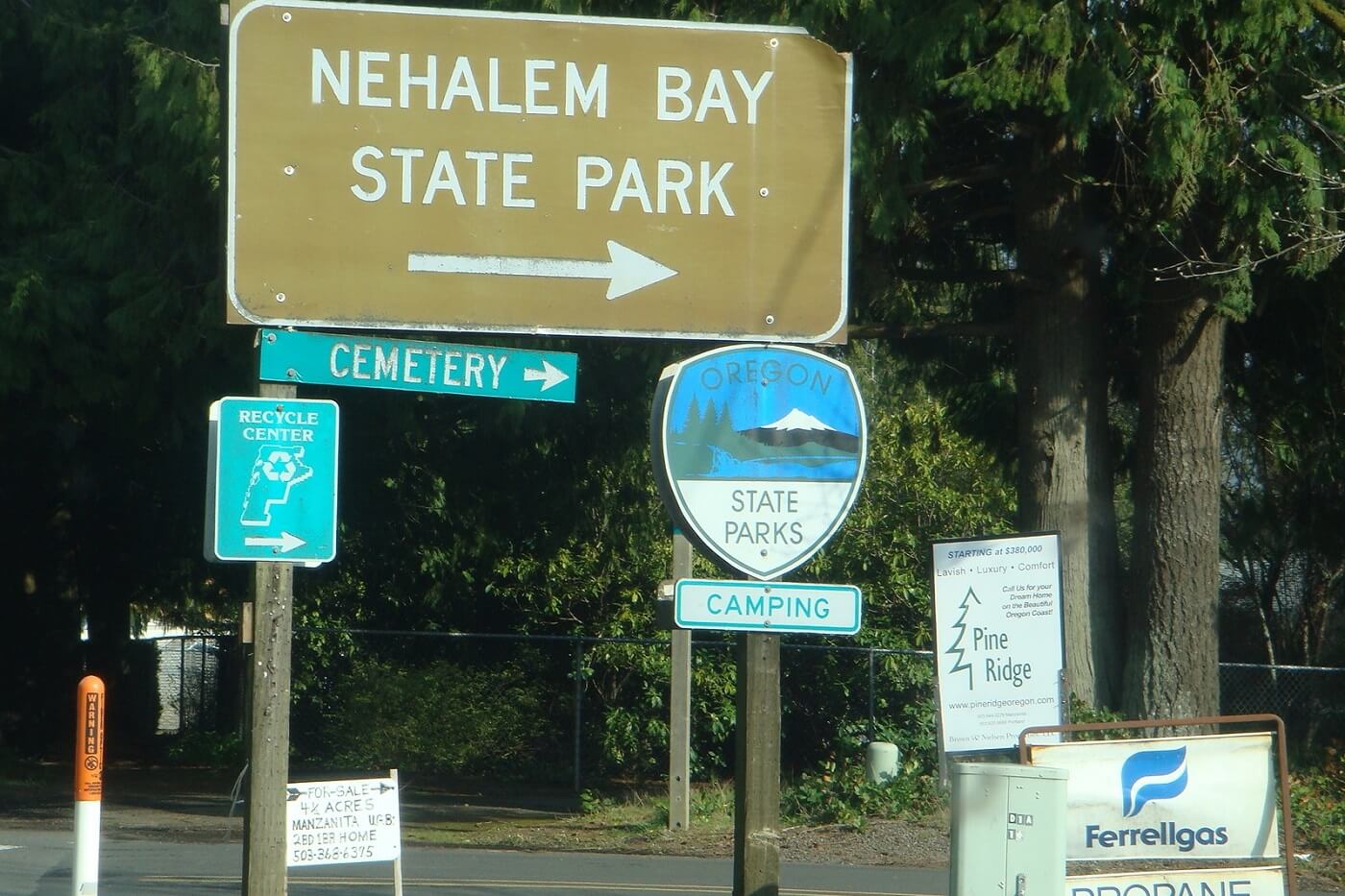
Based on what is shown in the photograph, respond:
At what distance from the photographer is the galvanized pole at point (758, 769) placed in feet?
15.8

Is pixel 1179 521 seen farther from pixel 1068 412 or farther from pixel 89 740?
pixel 89 740

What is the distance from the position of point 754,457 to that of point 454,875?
815 centimetres

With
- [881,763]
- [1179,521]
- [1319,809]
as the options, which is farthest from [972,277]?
[1319,809]

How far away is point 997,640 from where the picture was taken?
10664 mm

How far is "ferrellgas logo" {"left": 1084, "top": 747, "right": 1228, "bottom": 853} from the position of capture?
635 cm

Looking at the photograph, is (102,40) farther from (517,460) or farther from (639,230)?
(639,230)

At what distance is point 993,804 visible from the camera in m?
5.60

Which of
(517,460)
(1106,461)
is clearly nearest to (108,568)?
(517,460)

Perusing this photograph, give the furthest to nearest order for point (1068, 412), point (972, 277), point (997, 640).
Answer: point (972, 277), point (1068, 412), point (997, 640)

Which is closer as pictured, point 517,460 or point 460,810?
point 460,810

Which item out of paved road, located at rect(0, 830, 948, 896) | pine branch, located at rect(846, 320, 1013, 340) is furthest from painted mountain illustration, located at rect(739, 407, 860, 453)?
pine branch, located at rect(846, 320, 1013, 340)

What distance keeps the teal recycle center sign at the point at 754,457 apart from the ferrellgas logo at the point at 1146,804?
2.39 metres

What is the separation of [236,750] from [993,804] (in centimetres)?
1820

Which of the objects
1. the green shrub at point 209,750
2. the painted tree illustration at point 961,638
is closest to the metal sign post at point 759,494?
the painted tree illustration at point 961,638
